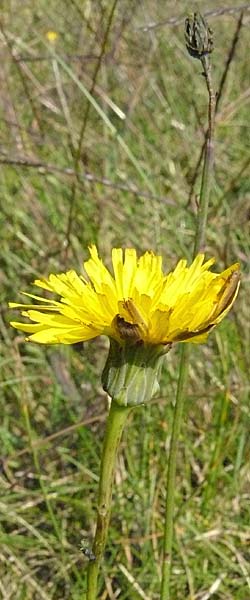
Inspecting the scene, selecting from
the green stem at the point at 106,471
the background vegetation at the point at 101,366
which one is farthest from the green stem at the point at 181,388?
the background vegetation at the point at 101,366

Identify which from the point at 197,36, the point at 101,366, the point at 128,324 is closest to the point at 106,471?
the point at 128,324

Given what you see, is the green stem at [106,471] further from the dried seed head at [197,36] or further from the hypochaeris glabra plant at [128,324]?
the dried seed head at [197,36]

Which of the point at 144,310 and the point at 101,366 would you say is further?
the point at 101,366

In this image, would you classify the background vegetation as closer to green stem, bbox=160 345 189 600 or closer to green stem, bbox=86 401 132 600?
green stem, bbox=160 345 189 600

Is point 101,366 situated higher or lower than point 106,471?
higher

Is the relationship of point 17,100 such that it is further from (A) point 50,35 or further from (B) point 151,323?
(B) point 151,323

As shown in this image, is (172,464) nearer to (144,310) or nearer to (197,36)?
(144,310)

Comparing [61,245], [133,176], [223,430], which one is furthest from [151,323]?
[133,176]
